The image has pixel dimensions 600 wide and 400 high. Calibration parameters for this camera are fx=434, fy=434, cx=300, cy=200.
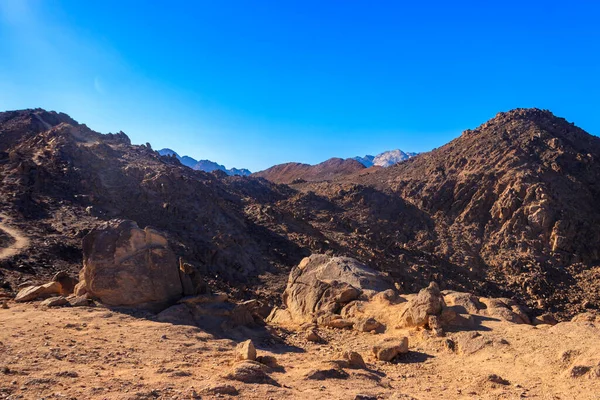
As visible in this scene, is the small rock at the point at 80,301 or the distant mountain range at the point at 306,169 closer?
the small rock at the point at 80,301

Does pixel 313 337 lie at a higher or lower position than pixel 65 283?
lower

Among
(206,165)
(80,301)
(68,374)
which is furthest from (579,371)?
(206,165)

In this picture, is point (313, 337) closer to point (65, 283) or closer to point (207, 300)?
point (207, 300)

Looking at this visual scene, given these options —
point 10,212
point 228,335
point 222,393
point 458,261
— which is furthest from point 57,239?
point 458,261

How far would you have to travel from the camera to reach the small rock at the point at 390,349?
865 centimetres

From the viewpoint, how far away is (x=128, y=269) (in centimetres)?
1069

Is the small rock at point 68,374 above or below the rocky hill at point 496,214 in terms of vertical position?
below

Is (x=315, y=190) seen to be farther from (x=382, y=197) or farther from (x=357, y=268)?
(x=357, y=268)

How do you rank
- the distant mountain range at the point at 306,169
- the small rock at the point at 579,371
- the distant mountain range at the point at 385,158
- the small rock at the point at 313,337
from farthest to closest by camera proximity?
the distant mountain range at the point at 385,158 → the distant mountain range at the point at 306,169 → the small rock at the point at 313,337 → the small rock at the point at 579,371

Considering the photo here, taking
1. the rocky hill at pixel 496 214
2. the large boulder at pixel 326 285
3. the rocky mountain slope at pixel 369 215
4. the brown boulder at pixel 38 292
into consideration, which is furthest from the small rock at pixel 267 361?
the rocky hill at pixel 496 214

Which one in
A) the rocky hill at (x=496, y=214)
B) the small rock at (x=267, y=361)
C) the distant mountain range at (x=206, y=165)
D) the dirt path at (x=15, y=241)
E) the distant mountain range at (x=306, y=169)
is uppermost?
the distant mountain range at (x=206, y=165)

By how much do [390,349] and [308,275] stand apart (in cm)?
537

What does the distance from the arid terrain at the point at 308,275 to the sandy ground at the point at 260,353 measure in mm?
47

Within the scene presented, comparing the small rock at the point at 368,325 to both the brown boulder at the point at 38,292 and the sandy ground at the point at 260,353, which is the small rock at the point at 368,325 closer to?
the sandy ground at the point at 260,353
